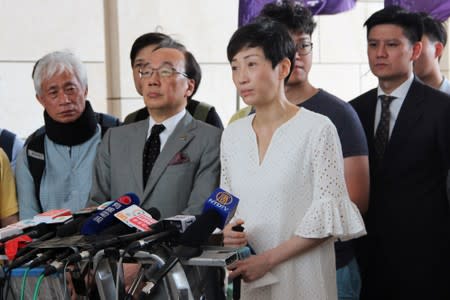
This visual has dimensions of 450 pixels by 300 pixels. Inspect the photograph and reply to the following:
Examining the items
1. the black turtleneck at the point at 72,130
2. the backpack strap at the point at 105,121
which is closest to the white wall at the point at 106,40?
the backpack strap at the point at 105,121

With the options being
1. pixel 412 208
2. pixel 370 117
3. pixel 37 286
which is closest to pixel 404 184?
pixel 412 208

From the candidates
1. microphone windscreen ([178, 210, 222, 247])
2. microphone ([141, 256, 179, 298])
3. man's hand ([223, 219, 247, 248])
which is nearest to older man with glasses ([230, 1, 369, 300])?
man's hand ([223, 219, 247, 248])

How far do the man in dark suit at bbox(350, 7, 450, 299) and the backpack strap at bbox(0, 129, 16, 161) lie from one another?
167 centimetres

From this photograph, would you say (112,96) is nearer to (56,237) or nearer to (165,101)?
(165,101)

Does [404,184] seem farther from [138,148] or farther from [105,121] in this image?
[105,121]

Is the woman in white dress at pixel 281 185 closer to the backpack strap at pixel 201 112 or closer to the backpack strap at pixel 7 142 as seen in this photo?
the backpack strap at pixel 201 112

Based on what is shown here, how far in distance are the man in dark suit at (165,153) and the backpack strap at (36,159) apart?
0.34 m

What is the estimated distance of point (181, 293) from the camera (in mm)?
1914

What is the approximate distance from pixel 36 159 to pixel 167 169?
735 millimetres

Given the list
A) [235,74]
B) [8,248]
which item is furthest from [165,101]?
[8,248]

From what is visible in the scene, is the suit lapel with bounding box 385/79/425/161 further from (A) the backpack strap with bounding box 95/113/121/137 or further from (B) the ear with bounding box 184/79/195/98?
(A) the backpack strap with bounding box 95/113/121/137

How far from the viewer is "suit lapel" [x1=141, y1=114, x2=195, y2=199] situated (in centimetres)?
292

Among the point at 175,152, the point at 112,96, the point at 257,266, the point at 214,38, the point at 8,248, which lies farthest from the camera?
the point at 214,38

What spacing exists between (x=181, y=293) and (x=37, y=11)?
433 centimetres
